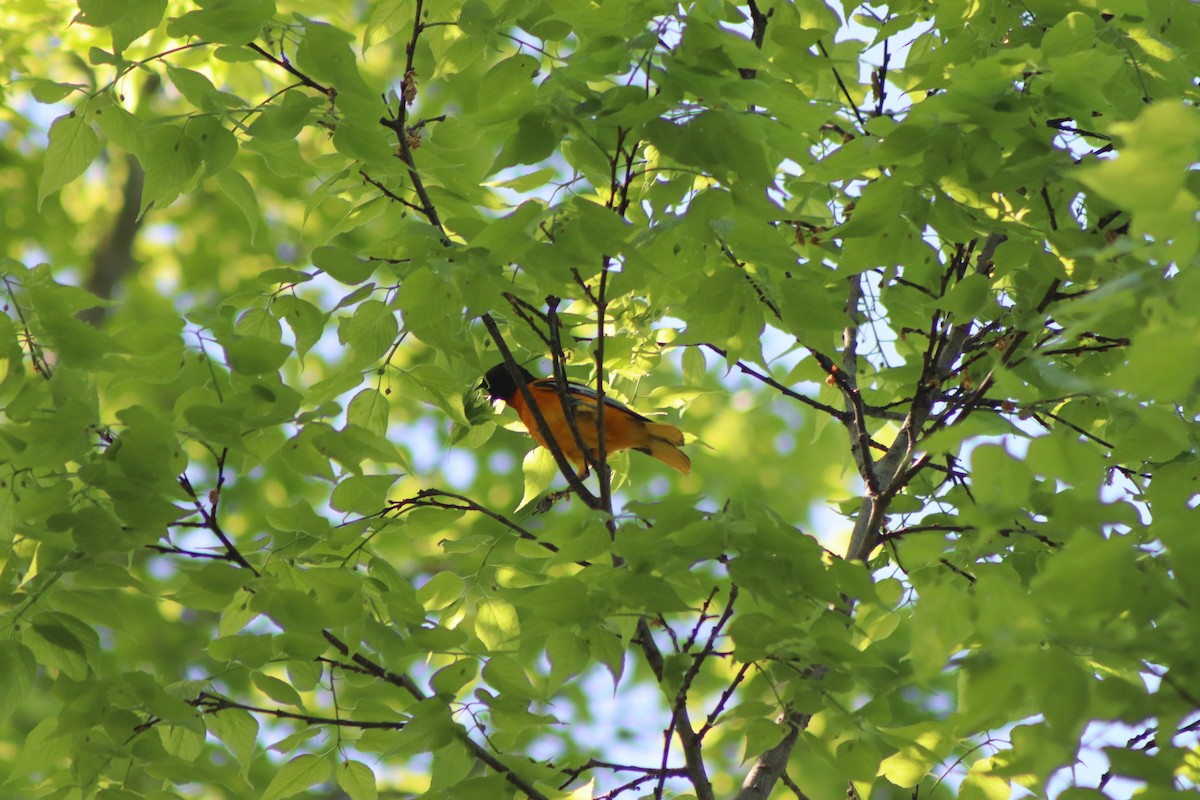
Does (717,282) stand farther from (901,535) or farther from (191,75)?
(191,75)

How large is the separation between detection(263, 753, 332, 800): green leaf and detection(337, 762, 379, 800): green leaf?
0.05 metres

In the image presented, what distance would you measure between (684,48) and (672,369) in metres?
8.96

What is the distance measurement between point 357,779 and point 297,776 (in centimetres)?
16

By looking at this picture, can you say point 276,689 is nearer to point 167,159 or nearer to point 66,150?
point 167,159

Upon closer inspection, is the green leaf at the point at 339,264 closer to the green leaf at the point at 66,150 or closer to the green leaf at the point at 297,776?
the green leaf at the point at 66,150

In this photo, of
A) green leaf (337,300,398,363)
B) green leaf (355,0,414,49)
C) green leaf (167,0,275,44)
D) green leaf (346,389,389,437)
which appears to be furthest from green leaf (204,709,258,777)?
green leaf (355,0,414,49)

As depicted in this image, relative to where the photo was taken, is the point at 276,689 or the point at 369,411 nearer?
the point at 276,689

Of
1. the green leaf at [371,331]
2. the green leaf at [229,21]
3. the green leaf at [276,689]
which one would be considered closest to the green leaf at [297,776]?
the green leaf at [276,689]

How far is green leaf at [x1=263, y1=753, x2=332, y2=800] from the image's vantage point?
2.83 m

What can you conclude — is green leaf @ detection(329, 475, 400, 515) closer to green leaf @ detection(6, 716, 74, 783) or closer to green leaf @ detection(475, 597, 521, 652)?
green leaf @ detection(475, 597, 521, 652)

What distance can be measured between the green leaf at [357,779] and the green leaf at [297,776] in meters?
0.05

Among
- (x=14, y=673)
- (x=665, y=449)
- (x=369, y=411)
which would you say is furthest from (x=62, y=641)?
(x=665, y=449)

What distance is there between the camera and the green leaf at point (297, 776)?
2.83 m

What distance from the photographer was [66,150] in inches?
114
